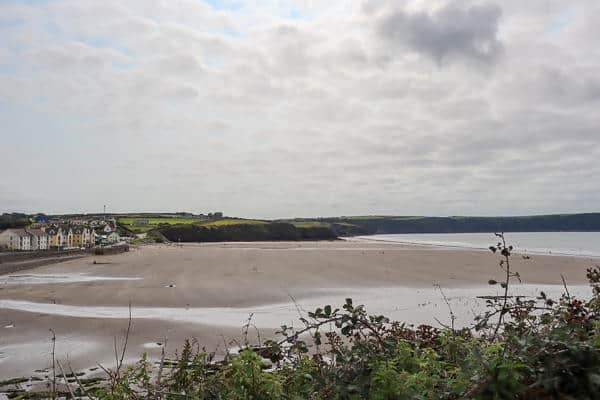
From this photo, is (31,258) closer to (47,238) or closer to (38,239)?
(38,239)

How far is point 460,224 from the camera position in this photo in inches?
7126

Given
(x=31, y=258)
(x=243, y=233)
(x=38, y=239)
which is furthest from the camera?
(x=243, y=233)

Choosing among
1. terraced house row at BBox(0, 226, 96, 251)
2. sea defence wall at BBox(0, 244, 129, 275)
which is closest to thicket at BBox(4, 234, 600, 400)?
sea defence wall at BBox(0, 244, 129, 275)

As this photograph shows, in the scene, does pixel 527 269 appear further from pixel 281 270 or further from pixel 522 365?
pixel 522 365

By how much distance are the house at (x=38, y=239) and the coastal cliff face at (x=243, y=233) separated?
2964 centimetres

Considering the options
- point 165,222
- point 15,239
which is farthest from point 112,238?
point 165,222

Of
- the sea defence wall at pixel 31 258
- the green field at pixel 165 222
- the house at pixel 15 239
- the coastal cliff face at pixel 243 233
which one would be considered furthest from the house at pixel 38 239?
the green field at pixel 165 222

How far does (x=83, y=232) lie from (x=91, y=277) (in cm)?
5374

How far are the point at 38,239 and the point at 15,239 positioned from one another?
3.58 meters

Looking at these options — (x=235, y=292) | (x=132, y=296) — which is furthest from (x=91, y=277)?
(x=235, y=292)

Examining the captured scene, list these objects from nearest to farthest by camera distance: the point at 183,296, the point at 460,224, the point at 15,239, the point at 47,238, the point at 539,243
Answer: the point at 183,296
the point at 15,239
the point at 47,238
the point at 539,243
the point at 460,224

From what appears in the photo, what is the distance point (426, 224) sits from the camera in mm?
182375

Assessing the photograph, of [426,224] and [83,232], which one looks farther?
[426,224]

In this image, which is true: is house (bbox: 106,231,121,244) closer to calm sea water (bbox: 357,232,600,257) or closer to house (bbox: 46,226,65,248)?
house (bbox: 46,226,65,248)
